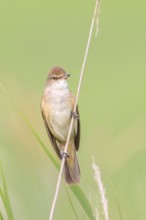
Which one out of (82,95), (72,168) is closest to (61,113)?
(72,168)

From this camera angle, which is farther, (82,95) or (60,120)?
(82,95)

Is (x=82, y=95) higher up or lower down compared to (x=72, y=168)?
higher up

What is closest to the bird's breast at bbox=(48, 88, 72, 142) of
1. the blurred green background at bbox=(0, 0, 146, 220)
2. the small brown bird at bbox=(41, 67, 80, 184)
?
the small brown bird at bbox=(41, 67, 80, 184)

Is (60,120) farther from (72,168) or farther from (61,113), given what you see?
(72,168)

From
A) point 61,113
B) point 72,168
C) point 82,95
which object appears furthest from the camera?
point 82,95

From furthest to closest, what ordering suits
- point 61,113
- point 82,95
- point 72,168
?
point 82,95
point 61,113
point 72,168

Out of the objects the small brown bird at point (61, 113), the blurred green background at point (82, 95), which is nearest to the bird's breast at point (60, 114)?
the small brown bird at point (61, 113)

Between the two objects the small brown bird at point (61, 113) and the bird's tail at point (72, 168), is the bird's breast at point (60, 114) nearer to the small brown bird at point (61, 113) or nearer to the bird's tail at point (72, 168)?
the small brown bird at point (61, 113)

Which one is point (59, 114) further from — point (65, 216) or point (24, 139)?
point (65, 216)

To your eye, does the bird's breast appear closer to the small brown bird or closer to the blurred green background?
the small brown bird
